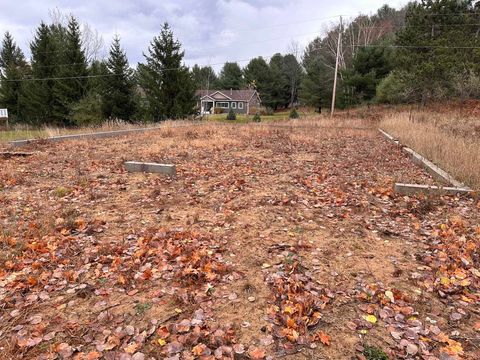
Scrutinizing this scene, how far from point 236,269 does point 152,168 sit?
4.40 metres

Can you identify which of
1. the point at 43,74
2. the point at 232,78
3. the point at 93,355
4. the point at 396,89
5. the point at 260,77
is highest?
the point at 232,78

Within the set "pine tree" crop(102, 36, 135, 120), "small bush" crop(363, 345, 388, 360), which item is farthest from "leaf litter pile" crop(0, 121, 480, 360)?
"pine tree" crop(102, 36, 135, 120)

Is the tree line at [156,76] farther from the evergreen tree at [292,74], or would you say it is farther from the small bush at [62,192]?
the evergreen tree at [292,74]

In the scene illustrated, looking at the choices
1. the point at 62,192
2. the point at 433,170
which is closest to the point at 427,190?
the point at 433,170

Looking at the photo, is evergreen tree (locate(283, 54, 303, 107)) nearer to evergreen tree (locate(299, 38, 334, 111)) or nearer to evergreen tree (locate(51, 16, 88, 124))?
evergreen tree (locate(299, 38, 334, 111))

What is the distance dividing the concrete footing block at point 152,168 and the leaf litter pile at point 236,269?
468mm

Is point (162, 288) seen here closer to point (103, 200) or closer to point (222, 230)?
point (222, 230)

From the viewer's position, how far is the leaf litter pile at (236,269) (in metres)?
2.32

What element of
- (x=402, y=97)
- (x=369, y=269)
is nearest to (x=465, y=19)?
(x=402, y=97)

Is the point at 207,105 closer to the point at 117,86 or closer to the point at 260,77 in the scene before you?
the point at 260,77

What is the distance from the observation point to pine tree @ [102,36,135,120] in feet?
70.0

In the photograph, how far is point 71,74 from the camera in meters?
21.8

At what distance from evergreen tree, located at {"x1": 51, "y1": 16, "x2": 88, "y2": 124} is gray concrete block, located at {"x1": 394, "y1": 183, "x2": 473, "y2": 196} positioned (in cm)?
2179

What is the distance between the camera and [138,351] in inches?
87.9
